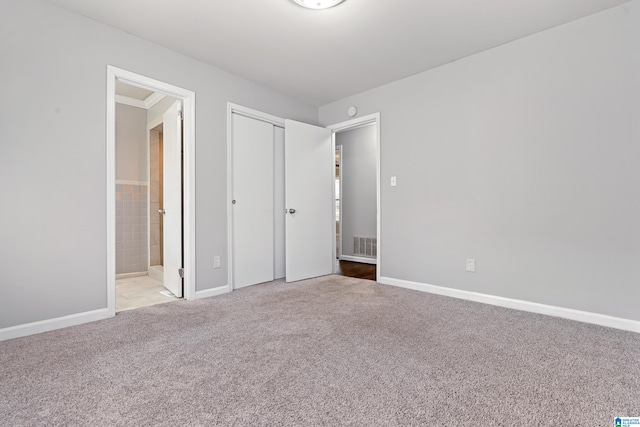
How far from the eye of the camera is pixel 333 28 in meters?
2.63

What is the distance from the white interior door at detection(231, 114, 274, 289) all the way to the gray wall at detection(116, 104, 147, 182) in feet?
6.21

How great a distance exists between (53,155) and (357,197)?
451 centimetres

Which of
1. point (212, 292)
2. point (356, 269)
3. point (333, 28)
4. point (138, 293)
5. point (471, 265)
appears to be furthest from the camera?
point (356, 269)

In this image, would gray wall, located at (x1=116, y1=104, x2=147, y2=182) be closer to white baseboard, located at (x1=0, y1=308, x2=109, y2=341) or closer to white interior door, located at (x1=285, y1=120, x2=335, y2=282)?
white interior door, located at (x1=285, y1=120, x2=335, y2=282)

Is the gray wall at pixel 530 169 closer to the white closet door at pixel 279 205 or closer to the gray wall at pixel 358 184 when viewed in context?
the white closet door at pixel 279 205

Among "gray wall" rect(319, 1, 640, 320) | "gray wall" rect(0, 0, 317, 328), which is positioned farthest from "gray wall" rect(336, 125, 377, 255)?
"gray wall" rect(0, 0, 317, 328)

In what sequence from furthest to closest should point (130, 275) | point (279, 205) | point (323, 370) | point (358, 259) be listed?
point (358, 259), point (130, 275), point (279, 205), point (323, 370)

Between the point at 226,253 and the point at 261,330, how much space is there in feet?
4.47

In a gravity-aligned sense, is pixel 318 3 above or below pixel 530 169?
above

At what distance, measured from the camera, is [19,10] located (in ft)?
7.22

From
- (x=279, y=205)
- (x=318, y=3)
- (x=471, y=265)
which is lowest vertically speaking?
(x=471, y=265)

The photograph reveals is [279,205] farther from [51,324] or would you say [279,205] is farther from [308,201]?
[51,324]

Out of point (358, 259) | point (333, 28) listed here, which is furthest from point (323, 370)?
point (358, 259)

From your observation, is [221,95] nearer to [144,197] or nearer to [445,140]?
[144,197]
